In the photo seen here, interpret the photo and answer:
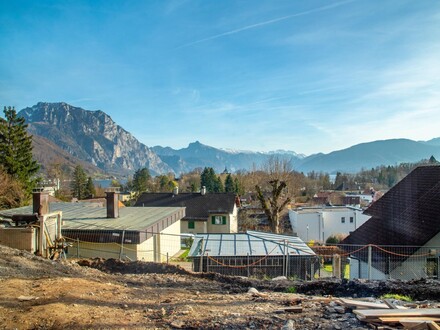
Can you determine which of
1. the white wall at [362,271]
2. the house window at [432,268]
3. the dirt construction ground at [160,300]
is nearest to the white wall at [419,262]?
the house window at [432,268]

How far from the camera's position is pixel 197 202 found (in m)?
38.9

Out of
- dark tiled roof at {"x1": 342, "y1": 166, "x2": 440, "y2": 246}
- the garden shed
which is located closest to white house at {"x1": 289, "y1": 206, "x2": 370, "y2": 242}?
dark tiled roof at {"x1": 342, "y1": 166, "x2": 440, "y2": 246}

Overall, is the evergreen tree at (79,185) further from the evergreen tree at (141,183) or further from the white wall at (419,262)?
the white wall at (419,262)

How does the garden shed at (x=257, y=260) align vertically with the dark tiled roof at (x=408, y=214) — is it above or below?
below

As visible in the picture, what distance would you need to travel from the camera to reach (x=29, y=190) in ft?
119

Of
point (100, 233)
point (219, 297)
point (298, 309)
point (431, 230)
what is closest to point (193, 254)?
point (100, 233)

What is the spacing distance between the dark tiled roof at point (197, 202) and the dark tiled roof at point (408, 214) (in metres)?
20.4

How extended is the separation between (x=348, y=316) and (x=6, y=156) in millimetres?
40108

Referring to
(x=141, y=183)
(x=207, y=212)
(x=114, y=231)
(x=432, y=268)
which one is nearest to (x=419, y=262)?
(x=432, y=268)

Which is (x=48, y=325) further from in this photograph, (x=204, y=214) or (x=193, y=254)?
(x=204, y=214)

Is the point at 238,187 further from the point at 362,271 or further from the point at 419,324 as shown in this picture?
the point at 419,324

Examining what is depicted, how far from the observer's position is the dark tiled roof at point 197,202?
37.5 m

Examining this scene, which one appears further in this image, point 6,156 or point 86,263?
point 6,156

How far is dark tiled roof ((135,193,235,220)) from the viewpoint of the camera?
3753 cm
